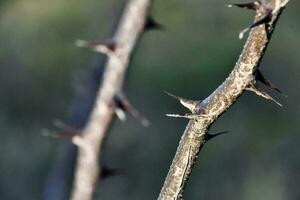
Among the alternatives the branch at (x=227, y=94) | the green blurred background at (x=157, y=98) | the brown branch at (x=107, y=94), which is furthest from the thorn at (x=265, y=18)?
the green blurred background at (x=157, y=98)

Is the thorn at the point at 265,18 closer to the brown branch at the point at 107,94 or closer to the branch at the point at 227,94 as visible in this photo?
the branch at the point at 227,94

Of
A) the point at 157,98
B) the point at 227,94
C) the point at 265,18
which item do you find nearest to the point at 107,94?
the point at 227,94

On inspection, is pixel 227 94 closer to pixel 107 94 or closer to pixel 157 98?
pixel 107 94

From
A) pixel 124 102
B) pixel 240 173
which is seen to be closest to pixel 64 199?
pixel 124 102

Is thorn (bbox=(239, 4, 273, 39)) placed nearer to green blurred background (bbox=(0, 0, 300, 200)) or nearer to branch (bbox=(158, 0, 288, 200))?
branch (bbox=(158, 0, 288, 200))

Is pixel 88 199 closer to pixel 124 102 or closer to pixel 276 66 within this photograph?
pixel 124 102

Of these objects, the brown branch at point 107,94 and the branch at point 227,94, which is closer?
the branch at point 227,94
